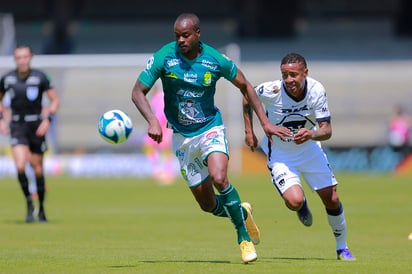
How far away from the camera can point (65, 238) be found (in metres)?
14.3

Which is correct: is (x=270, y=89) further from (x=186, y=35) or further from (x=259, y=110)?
(x=186, y=35)

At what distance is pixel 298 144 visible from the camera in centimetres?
1091

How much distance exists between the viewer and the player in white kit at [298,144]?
35.7 ft

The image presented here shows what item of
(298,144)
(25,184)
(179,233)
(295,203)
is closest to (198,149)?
(298,144)

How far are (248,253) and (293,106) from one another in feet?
5.90

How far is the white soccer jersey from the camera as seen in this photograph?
10.9 meters

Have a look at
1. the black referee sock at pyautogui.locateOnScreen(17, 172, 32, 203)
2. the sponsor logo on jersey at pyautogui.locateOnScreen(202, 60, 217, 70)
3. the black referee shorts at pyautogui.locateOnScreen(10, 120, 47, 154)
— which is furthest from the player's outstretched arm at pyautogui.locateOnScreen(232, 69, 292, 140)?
the black referee sock at pyautogui.locateOnScreen(17, 172, 32, 203)

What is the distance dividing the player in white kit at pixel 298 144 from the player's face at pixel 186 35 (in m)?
1.10

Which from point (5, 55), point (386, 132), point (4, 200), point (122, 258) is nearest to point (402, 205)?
point (4, 200)

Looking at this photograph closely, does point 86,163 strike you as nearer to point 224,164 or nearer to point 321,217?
point 321,217

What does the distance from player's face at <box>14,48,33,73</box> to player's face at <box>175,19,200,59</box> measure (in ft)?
21.9

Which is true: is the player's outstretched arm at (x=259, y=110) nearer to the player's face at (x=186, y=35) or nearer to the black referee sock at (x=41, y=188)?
the player's face at (x=186, y=35)

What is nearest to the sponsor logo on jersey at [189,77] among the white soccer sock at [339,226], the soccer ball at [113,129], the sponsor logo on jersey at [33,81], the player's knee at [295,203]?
the soccer ball at [113,129]

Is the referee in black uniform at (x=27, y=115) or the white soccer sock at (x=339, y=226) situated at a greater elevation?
the white soccer sock at (x=339, y=226)
